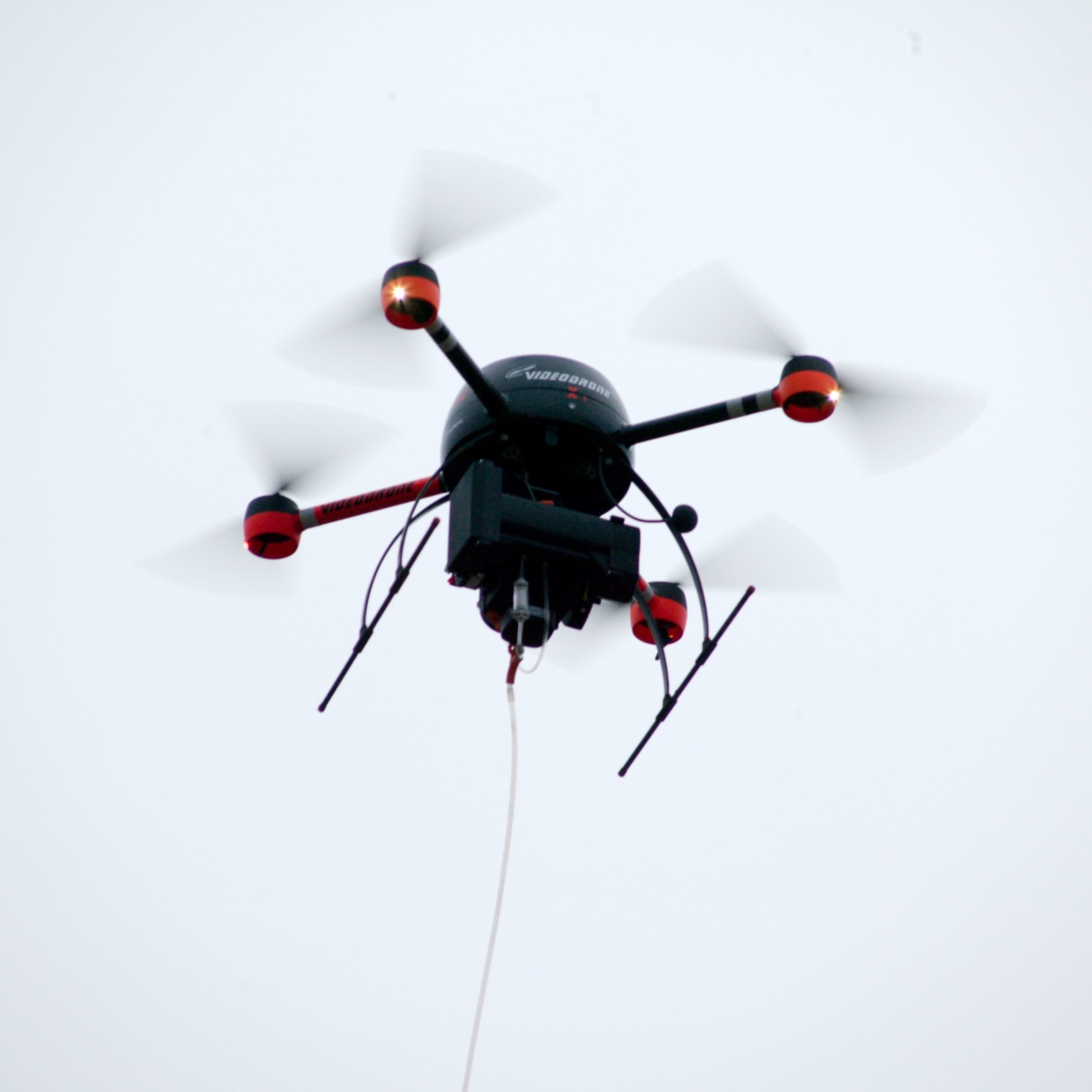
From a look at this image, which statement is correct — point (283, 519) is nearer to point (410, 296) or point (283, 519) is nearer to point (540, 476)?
point (540, 476)

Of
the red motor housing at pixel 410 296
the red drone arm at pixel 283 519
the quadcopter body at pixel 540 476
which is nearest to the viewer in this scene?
the red motor housing at pixel 410 296

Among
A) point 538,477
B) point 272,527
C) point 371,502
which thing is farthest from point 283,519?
point 538,477

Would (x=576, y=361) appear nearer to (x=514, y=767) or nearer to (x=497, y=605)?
(x=497, y=605)

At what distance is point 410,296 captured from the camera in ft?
20.0

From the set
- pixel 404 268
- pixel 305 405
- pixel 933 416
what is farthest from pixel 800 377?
pixel 305 405

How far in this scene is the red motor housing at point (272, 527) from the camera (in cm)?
736

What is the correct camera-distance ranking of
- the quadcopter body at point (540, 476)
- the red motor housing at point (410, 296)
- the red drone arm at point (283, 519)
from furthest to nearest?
1. the red drone arm at point (283, 519)
2. the quadcopter body at point (540, 476)
3. the red motor housing at point (410, 296)

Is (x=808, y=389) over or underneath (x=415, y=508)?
over

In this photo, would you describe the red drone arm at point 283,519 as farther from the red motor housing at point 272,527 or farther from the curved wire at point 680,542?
the curved wire at point 680,542

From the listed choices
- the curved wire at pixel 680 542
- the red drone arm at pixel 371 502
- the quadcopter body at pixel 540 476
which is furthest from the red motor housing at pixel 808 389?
the red drone arm at pixel 371 502

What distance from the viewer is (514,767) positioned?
6.50 metres

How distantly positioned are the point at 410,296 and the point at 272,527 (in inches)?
70.3

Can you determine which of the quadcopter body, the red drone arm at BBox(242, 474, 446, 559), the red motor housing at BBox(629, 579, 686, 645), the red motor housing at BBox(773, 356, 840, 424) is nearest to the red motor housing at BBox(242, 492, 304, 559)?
the red drone arm at BBox(242, 474, 446, 559)

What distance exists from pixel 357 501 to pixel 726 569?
6.96 feet
